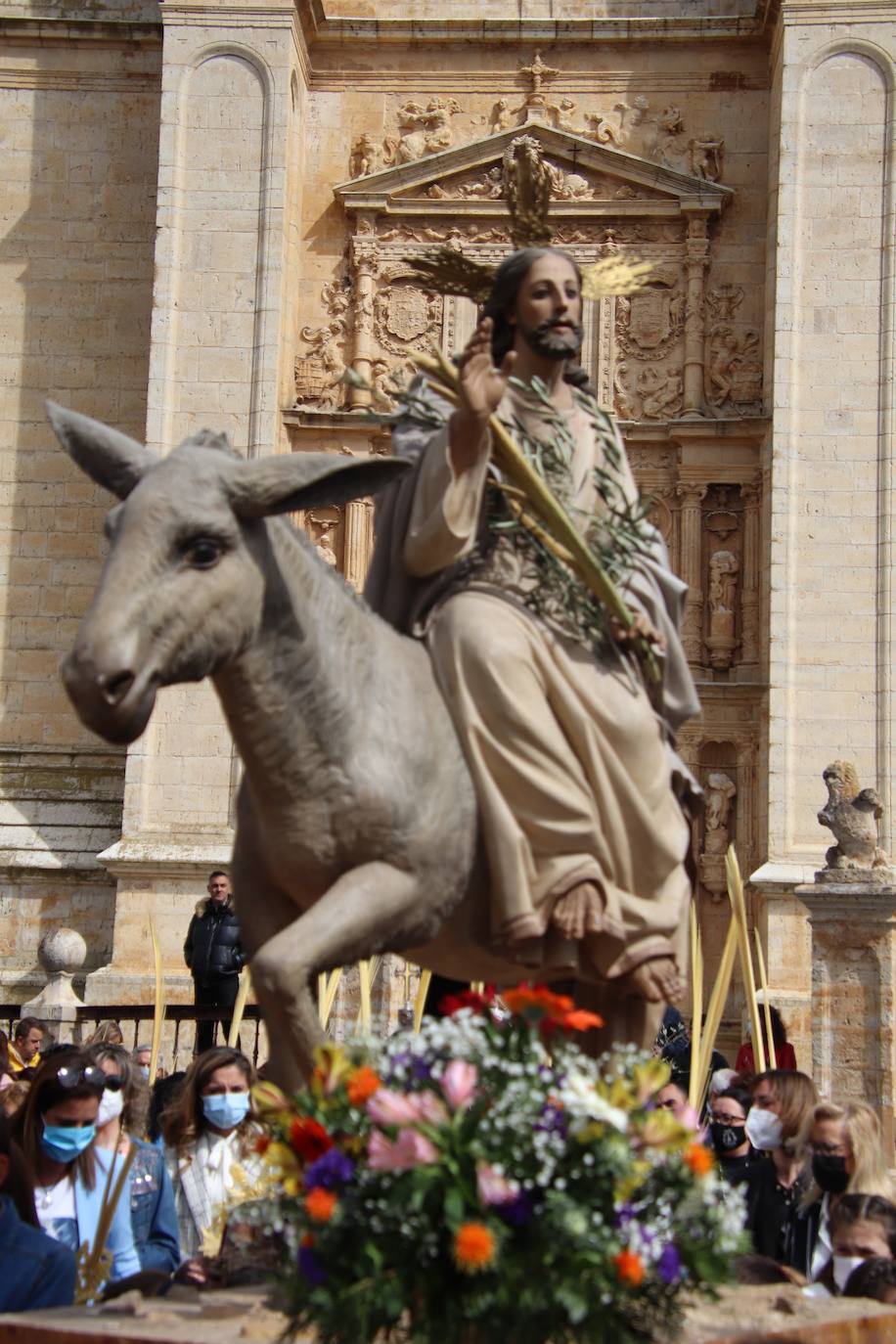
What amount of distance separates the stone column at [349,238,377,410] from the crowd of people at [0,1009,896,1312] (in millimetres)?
14224

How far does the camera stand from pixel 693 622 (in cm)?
2078

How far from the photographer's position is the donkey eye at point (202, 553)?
13.4 feet

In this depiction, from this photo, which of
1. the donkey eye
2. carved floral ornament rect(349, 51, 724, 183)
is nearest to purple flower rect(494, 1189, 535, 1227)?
Answer: the donkey eye

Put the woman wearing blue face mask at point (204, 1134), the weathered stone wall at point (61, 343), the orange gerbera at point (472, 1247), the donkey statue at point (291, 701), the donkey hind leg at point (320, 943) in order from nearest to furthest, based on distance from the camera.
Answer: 1. the orange gerbera at point (472, 1247)
2. the donkey statue at point (291, 701)
3. the donkey hind leg at point (320, 943)
4. the woman wearing blue face mask at point (204, 1134)
5. the weathered stone wall at point (61, 343)

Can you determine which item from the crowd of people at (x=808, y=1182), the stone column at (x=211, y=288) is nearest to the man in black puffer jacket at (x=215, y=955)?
the stone column at (x=211, y=288)

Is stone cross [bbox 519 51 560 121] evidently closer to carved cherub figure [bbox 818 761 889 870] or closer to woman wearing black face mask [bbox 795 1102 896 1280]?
carved cherub figure [bbox 818 761 889 870]

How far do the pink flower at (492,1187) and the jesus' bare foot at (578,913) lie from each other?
1.36 m

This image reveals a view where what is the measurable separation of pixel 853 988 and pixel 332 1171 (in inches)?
422

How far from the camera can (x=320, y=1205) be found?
10.9 feet

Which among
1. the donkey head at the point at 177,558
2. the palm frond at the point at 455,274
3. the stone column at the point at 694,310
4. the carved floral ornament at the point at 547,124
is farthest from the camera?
the carved floral ornament at the point at 547,124

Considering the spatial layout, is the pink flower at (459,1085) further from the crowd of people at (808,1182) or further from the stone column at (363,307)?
the stone column at (363,307)

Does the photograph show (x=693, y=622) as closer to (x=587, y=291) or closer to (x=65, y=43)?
(x=65, y=43)

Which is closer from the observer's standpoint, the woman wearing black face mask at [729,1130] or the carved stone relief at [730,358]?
the woman wearing black face mask at [729,1130]

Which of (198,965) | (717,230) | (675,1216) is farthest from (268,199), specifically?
(675,1216)
